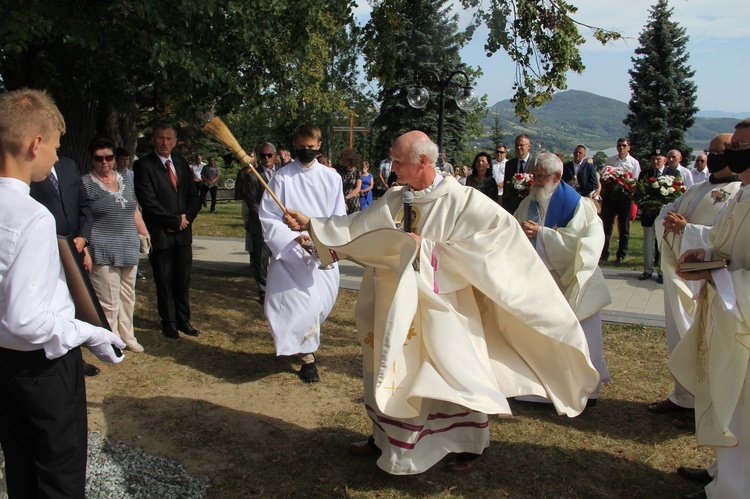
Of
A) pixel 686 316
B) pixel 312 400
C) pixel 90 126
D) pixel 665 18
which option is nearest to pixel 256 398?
pixel 312 400

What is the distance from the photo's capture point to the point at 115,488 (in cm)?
373

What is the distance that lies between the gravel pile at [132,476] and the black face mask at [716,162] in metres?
4.20

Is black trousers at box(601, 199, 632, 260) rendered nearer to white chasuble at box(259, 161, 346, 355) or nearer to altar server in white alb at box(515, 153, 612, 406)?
altar server in white alb at box(515, 153, 612, 406)

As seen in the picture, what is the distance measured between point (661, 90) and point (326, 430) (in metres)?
43.5

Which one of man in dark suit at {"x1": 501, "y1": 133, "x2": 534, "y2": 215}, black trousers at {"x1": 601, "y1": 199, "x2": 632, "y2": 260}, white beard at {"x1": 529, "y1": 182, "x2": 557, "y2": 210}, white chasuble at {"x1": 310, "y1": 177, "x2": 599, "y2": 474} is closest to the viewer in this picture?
white chasuble at {"x1": 310, "y1": 177, "x2": 599, "y2": 474}

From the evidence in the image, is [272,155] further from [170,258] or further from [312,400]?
[312,400]

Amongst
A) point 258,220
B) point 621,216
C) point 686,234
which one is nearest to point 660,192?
point 621,216

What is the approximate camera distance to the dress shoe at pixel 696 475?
158 inches

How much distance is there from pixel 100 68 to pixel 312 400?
5.62 m

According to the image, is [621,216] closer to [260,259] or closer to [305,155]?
[260,259]

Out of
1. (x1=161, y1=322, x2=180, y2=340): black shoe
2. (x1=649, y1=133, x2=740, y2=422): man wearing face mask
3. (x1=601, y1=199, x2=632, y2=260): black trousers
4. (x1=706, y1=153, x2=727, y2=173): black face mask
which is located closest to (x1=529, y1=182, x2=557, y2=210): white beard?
(x1=649, y1=133, x2=740, y2=422): man wearing face mask

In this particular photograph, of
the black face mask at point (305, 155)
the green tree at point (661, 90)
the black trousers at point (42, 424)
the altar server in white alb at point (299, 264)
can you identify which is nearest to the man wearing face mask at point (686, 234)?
the altar server in white alb at point (299, 264)

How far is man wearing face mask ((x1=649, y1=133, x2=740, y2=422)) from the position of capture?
488 cm

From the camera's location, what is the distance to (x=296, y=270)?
576cm
